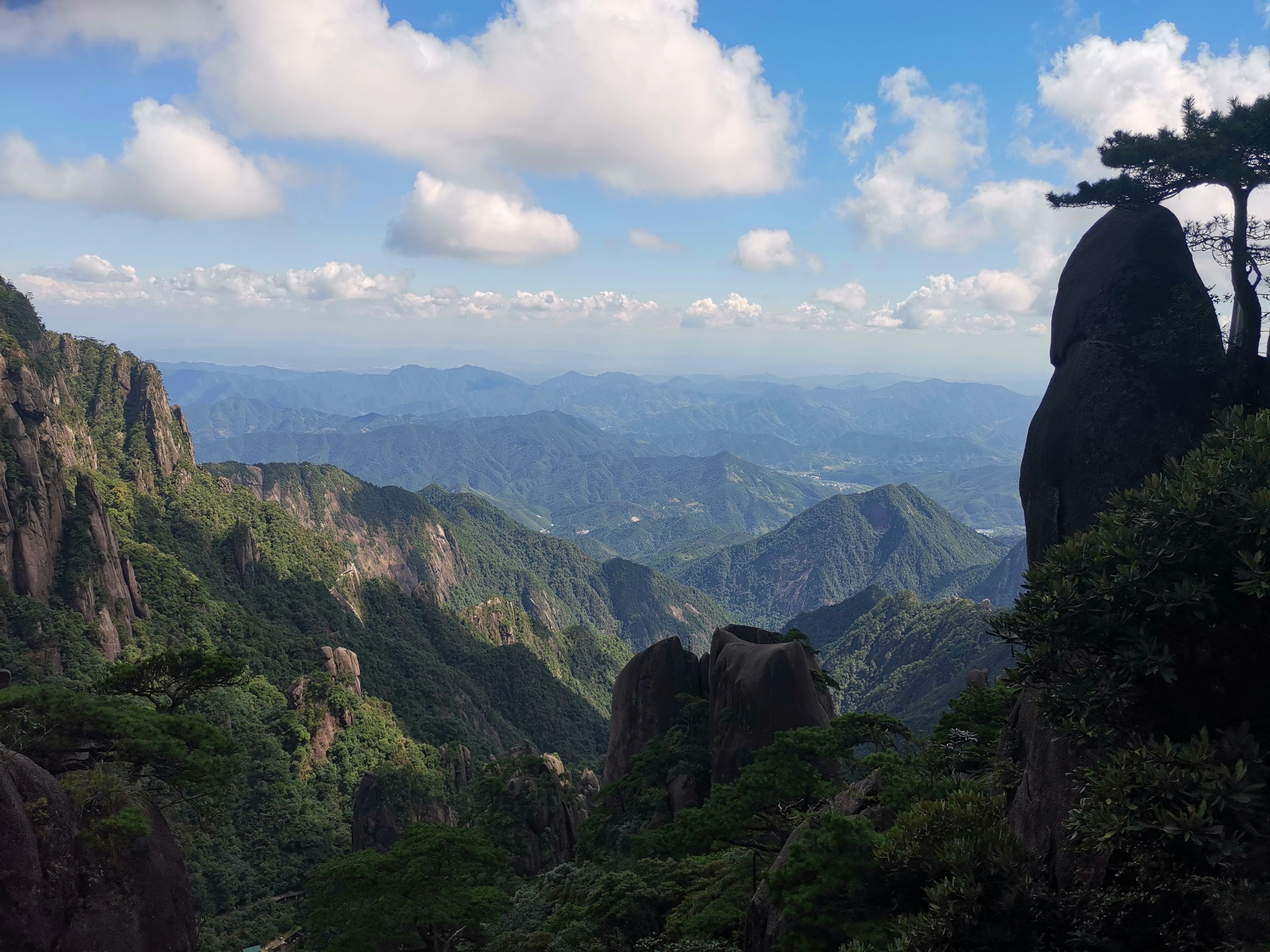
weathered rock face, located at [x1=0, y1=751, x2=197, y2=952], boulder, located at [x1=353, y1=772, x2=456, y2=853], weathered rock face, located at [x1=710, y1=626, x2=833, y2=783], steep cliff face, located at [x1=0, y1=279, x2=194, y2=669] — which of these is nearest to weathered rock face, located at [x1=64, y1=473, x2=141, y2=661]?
steep cliff face, located at [x1=0, y1=279, x2=194, y2=669]

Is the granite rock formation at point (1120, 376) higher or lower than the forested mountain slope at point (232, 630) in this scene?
higher

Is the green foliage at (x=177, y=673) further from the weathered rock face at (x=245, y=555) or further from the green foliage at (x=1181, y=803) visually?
the weathered rock face at (x=245, y=555)

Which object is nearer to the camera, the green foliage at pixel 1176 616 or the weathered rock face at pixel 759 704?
the green foliage at pixel 1176 616

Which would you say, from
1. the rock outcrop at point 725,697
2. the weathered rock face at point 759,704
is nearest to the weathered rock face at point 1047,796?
the rock outcrop at point 725,697

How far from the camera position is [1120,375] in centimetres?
2223

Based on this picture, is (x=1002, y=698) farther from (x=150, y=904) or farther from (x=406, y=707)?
(x=406, y=707)

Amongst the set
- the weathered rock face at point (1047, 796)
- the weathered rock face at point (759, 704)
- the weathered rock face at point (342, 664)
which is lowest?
the weathered rock face at point (342, 664)

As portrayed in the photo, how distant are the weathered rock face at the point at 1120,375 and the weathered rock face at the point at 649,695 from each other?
28.2 m

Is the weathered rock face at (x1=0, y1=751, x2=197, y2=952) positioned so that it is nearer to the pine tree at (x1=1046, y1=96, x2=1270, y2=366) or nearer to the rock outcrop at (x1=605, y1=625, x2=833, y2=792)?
the rock outcrop at (x1=605, y1=625, x2=833, y2=792)

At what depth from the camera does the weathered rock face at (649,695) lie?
4709 centimetres

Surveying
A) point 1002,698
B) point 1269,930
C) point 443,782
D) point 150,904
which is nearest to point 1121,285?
point 1002,698

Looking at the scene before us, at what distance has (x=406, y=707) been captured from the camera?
311ft

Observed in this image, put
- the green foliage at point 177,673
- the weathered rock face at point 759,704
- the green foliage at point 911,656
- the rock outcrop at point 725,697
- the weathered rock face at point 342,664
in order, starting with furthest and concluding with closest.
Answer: the green foliage at point 911,656 < the weathered rock face at point 342,664 < the rock outcrop at point 725,697 < the weathered rock face at point 759,704 < the green foliage at point 177,673

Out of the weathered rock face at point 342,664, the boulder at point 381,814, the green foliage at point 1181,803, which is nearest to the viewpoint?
the green foliage at point 1181,803
